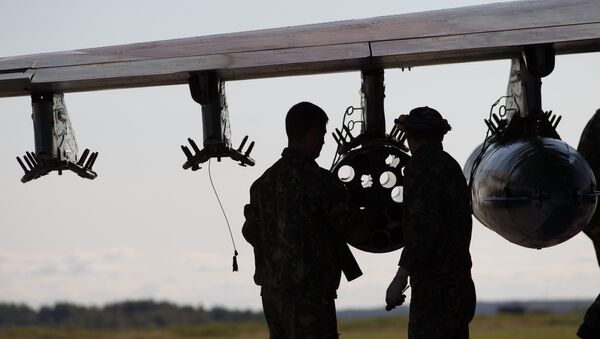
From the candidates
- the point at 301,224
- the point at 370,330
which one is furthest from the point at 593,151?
the point at 370,330

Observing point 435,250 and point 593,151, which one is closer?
point 435,250

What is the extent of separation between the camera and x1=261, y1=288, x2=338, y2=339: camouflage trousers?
1059cm

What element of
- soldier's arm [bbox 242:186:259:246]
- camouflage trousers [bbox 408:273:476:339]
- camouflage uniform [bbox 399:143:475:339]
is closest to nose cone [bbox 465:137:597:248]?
camouflage uniform [bbox 399:143:475:339]

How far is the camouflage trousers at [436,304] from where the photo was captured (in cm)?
1039

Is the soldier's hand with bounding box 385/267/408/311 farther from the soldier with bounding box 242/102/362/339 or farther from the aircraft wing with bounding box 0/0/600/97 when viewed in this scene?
the aircraft wing with bounding box 0/0/600/97

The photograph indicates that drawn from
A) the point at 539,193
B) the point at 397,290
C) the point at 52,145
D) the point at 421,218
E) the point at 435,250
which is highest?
the point at 52,145

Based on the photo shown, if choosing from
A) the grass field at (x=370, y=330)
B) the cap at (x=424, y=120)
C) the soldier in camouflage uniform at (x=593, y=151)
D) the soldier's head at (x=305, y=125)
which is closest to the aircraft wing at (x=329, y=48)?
the soldier in camouflage uniform at (x=593, y=151)

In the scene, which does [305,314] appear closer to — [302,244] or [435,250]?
[302,244]

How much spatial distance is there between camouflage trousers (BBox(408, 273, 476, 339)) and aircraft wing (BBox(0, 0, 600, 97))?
80.4 inches

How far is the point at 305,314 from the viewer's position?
10.6 metres

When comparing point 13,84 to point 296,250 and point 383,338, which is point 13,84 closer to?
point 296,250

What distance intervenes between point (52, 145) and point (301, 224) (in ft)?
13.7

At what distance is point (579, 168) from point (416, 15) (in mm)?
2541

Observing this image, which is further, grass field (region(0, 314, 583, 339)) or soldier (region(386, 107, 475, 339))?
grass field (region(0, 314, 583, 339))
